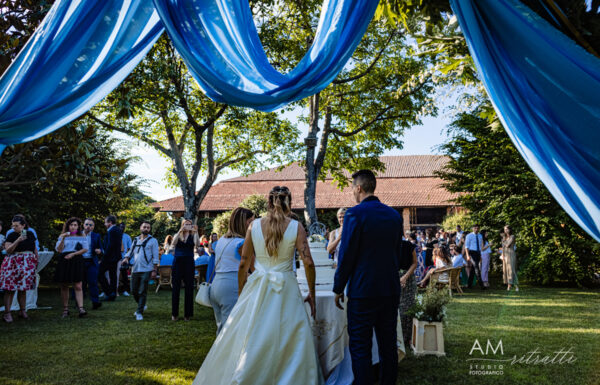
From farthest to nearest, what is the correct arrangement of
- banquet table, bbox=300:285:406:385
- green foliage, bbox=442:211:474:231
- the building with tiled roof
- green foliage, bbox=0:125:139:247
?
1. the building with tiled roof
2. green foliage, bbox=442:211:474:231
3. green foliage, bbox=0:125:139:247
4. banquet table, bbox=300:285:406:385

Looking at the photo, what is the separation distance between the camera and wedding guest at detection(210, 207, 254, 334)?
514 centimetres

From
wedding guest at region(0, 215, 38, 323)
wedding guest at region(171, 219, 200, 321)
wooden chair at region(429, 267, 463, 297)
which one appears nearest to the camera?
wedding guest at region(0, 215, 38, 323)

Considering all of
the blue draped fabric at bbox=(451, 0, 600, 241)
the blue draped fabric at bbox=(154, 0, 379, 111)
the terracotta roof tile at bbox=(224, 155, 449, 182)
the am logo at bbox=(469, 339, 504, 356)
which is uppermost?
the terracotta roof tile at bbox=(224, 155, 449, 182)

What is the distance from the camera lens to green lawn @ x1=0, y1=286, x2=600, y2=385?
15.6 ft

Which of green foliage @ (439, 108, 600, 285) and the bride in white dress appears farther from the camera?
green foliage @ (439, 108, 600, 285)

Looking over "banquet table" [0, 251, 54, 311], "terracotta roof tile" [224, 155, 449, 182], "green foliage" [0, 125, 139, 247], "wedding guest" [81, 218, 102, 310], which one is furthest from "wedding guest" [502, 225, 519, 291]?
"terracotta roof tile" [224, 155, 449, 182]

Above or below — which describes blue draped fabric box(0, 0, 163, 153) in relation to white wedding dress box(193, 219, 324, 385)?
above

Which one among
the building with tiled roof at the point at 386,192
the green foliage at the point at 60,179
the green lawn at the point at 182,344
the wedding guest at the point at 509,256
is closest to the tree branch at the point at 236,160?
the green foliage at the point at 60,179

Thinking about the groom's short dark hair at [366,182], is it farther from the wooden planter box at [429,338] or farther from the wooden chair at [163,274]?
the wooden chair at [163,274]

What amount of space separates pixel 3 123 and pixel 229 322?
97.0 inches

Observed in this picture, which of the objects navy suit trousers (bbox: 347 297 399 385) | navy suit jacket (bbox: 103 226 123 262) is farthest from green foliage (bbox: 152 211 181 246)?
navy suit trousers (bbox: 347 297 399 385)

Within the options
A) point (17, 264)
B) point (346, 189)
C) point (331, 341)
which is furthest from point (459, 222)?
point (17, 264)

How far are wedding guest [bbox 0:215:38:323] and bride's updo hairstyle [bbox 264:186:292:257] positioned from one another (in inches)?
233

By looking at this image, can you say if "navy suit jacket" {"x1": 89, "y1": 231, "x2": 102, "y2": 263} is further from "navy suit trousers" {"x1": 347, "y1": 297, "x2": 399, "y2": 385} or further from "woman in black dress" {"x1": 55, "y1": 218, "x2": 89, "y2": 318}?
"navy suit trousers" {"x1": 347, "y1": 297, "x2": 399, "y2": 385}
